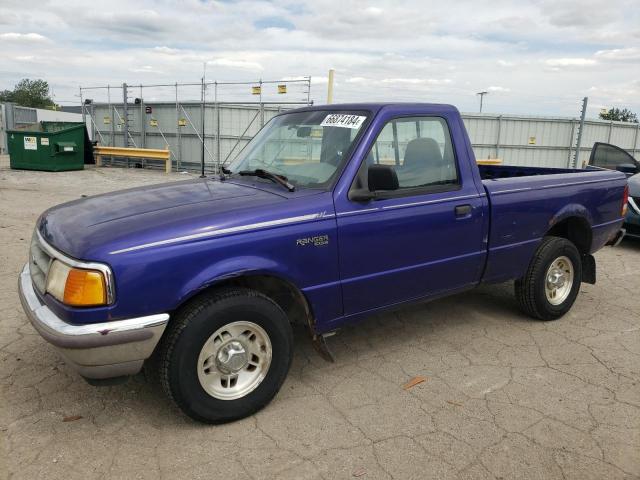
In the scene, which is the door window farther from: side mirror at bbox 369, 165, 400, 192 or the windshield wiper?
the windshield wiper

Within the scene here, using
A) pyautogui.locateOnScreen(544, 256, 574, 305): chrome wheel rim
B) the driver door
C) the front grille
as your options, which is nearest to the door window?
the driver door

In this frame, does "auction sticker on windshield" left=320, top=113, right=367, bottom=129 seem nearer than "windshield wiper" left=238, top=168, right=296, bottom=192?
No

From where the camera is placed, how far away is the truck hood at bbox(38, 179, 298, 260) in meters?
2.75

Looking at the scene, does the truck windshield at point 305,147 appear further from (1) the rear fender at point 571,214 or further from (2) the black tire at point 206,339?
(1) the rear fender at point 571,214

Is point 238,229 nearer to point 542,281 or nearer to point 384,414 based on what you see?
point 384,414

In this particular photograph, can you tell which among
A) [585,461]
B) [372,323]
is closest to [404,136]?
[372,323]

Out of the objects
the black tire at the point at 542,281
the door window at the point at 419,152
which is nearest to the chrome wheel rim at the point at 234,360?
the door window at the point at 419,152

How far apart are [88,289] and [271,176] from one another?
1479 millimetres

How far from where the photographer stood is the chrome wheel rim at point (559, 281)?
4793mm

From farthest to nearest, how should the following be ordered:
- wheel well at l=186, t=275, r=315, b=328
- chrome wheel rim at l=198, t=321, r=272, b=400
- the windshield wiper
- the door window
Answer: the door window < the windshield wiper < wheel well at l=186, t=275, r=315, b=328 < chrome wheel rim at l=198, t=321, r=272, b=400

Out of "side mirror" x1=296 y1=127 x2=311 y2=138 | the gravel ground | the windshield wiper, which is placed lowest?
the gravel ground

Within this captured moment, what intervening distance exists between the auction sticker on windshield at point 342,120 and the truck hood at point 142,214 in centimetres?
75

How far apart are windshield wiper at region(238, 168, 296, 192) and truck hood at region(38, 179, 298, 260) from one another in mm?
125

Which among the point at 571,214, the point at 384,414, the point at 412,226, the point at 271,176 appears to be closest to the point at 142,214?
the point at 271,176
